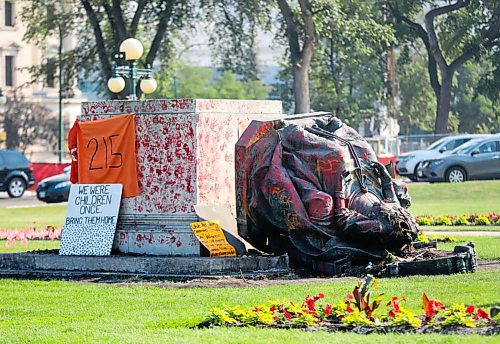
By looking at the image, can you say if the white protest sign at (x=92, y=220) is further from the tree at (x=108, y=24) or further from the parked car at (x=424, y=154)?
the parked car at (x=424, y=154)

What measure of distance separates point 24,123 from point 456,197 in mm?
48960

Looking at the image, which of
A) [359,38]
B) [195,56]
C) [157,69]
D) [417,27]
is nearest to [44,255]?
[359,38]

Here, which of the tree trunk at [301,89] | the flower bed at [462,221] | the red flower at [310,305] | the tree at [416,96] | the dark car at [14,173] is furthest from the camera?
the tree at [416,96]

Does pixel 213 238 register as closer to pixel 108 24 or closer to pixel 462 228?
pixel 462 228

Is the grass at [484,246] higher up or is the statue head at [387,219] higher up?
the statue head at [387,219]

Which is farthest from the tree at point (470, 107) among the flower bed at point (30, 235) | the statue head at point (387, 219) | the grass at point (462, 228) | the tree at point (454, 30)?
the statue head at point (387, 219)

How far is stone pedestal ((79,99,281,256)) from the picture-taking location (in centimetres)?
1548

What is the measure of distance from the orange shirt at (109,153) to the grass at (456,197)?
1379cm

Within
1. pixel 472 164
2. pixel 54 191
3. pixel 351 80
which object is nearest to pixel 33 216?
pixel 54 191

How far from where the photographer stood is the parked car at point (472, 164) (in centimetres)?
3994

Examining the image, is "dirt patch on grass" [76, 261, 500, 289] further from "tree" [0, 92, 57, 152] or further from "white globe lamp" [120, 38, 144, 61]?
"tree" [0, 92, 57, 152]

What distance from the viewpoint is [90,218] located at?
16234mm

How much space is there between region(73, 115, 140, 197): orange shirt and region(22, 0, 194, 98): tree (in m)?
25.2

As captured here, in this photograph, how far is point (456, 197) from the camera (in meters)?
34.2
